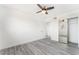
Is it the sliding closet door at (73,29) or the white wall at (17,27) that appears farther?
the sliding closet door at (73,29)

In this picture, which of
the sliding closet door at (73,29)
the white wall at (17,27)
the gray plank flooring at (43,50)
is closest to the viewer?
the gray plank flooring at (43,50)

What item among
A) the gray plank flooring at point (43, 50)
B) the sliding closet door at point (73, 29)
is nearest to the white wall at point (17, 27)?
the gray plank flooring at point (43, 50)

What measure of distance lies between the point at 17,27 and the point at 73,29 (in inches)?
158

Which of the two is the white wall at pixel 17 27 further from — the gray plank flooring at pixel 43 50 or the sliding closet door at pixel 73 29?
the sliding closet door at pixel 73 29

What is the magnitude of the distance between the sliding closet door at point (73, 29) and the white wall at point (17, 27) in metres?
3.07

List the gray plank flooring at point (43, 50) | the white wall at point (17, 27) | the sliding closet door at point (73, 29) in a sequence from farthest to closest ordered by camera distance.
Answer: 1. the sliding closet door at point (73, 29)
2. the white wall at point (17, 27)
3. the gray plank flooring at point (43, 50)

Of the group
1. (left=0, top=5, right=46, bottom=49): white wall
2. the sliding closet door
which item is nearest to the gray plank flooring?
(left=0, top=5, right=46, bottom=49): white wall

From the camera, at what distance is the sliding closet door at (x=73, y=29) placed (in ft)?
20.5

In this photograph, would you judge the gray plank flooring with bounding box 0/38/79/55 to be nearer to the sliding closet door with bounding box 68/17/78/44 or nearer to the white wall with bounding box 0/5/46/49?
the white wall with bounding box 0/5/46/49

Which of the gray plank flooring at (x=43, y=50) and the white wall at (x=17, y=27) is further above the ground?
the white wall at (x=17, y=27)

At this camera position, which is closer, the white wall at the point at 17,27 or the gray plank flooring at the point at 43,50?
the gray plank flooring at the point at 43,50

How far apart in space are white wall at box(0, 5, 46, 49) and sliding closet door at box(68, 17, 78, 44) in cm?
307

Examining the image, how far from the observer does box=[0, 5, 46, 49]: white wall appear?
495 centimetres

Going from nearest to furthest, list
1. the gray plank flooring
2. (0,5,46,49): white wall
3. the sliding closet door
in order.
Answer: the gray plank flooring
(0,5,46,49): white wall
the sliding closet door
